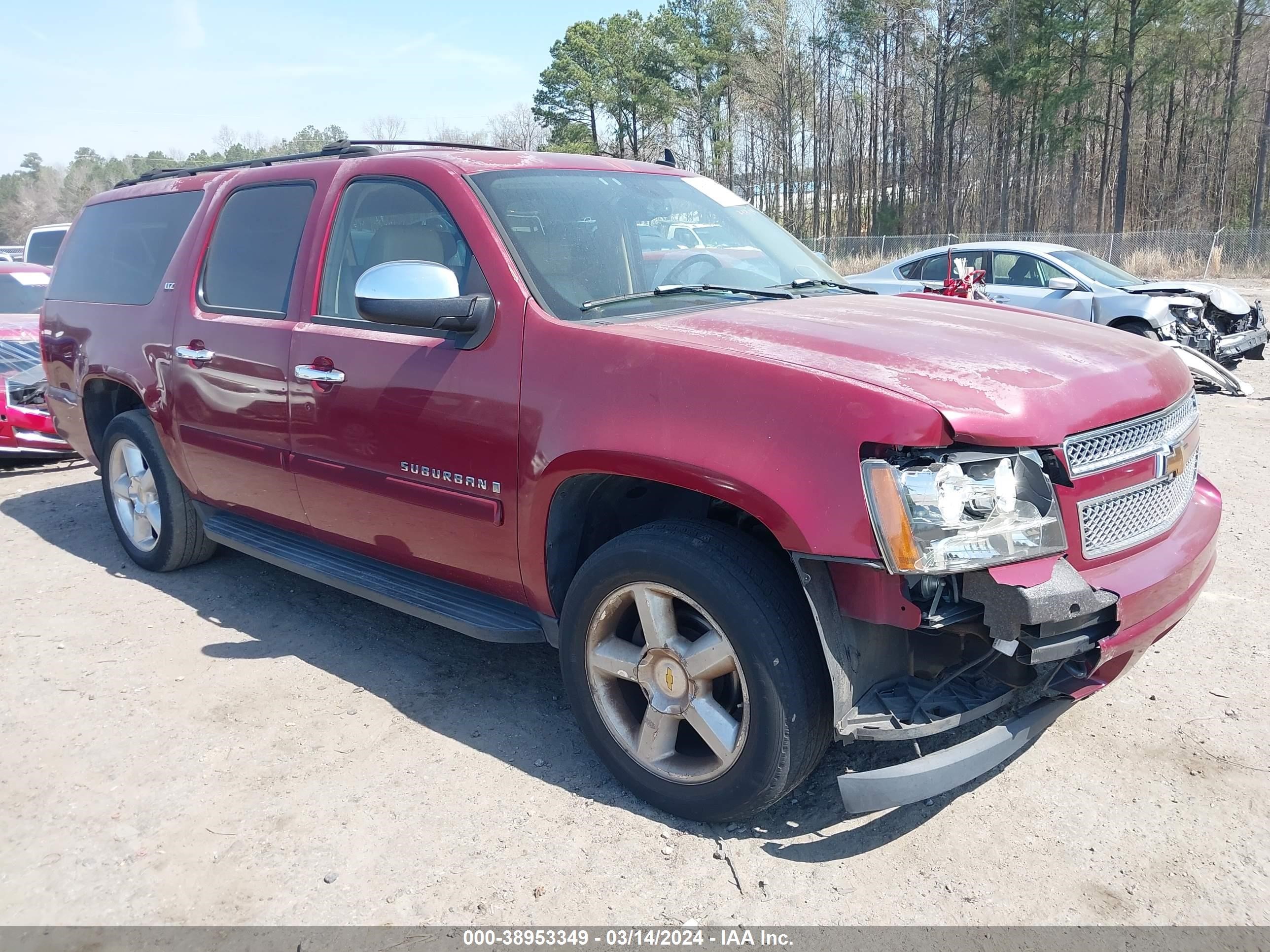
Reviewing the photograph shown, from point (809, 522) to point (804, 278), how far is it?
1.81 metres

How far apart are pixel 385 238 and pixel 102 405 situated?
112 inches

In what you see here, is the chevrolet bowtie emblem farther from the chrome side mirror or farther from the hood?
the hood

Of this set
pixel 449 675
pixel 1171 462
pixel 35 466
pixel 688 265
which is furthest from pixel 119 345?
pixel 1171 462

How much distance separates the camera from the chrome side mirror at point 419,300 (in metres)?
3.02

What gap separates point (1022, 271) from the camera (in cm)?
1208

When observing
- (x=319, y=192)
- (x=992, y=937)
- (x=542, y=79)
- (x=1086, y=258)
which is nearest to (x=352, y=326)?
(x=319, y=192)

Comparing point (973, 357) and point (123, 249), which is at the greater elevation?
point (123, 249)

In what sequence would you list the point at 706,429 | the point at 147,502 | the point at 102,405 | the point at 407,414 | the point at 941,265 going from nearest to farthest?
the point at 706,429, the point at 407,414, the point at 147,502, the point at 102,405, the point at 941,265

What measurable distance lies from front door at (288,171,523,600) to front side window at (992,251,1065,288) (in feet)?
33.9

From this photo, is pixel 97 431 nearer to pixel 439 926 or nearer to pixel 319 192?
pixel 319 192

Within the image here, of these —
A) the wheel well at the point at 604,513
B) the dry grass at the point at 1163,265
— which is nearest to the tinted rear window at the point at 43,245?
the wheel well at the point at 604,513

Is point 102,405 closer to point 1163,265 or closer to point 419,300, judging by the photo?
point 419,300

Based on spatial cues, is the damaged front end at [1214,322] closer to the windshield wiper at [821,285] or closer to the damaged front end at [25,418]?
the windshield wiper at [821,285]

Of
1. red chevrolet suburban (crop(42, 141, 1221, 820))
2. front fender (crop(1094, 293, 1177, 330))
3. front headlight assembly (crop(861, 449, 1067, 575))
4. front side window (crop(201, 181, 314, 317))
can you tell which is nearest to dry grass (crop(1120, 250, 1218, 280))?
front fender (crop(1094, 293, 1177, 330))
